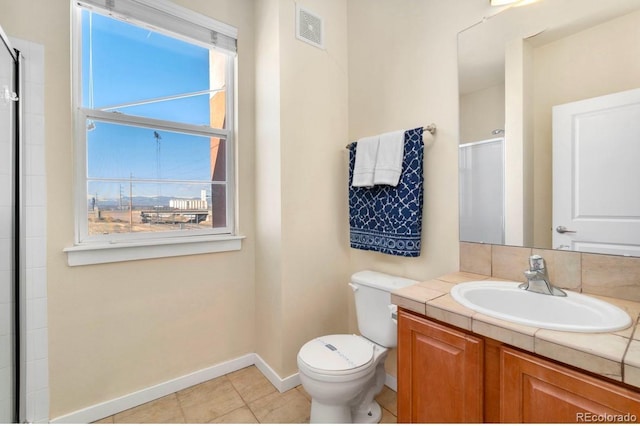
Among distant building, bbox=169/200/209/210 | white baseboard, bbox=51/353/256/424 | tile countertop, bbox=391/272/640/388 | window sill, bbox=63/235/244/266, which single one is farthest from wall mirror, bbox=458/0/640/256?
white baseboard, bbox=51/353/256/424

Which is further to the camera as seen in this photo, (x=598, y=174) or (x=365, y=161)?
(x=365, y=161)

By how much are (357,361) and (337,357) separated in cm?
10

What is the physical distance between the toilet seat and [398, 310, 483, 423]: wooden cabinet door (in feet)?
0.86

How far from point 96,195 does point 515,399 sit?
80.6 inches

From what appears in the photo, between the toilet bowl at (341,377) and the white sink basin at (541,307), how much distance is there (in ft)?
1.99

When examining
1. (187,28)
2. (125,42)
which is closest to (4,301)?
(125,42)

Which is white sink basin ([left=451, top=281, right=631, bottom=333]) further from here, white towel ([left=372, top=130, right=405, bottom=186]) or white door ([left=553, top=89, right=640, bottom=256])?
white towel ([left=372, top=130, right=405, bottom=186])

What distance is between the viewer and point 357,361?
1.43 meters

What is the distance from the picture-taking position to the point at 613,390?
705mm

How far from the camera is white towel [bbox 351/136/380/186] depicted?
1776mm

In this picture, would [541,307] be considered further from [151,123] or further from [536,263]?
[151,123]

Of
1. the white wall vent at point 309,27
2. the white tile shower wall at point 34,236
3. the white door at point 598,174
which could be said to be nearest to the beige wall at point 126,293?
the white tile shower wall at point 34,236

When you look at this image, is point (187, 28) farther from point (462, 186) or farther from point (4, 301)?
point (462, 186)

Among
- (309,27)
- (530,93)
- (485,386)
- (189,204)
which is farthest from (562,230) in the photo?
(189,204)
